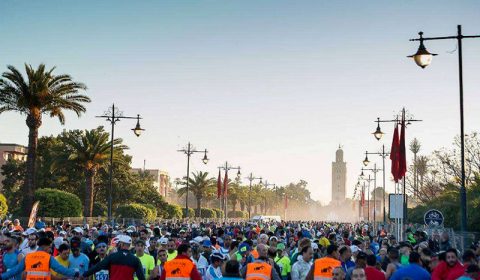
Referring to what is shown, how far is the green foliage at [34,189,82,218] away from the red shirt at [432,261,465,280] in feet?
137

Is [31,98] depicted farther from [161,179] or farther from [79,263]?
[161,179]

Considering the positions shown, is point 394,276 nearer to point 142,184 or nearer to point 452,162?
point 452,162

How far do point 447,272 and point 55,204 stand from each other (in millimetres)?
42255

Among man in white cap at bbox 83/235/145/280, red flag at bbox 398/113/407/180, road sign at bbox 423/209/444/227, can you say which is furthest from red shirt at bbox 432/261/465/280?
red flag at bbox 398/113/407/180

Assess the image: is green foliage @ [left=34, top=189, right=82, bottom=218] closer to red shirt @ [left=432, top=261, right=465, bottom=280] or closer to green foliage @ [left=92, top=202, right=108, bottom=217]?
green foliage @ [left=92, top=202, right=108, bottom=217]

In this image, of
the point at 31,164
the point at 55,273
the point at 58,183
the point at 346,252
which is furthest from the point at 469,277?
the point at 58,183

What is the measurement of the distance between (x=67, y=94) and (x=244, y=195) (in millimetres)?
81998

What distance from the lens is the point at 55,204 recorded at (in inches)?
1909

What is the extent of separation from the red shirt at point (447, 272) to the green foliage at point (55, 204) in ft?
137

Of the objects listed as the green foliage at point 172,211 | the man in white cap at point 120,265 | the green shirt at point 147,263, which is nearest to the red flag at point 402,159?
the green shirt at point 147,263

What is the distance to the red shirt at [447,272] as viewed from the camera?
9.66 m

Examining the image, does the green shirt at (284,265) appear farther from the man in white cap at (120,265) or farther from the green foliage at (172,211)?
the green foliage at (172,211)

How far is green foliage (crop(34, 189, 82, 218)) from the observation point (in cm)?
4794

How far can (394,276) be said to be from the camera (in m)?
9.41
